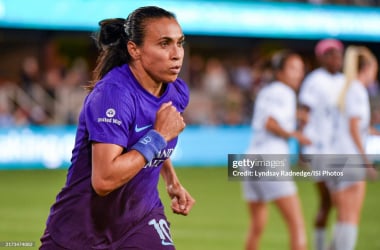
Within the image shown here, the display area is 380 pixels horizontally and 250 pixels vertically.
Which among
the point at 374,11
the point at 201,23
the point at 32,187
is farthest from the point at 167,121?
the point at 374,11

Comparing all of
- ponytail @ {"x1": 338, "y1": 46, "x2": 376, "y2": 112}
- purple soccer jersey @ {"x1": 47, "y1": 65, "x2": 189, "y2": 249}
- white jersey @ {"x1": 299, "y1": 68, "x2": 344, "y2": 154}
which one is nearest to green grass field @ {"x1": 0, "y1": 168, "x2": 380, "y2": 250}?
white jersey @ {"x1": 299, "y1": 68, "x2": 344, "y2": 154}

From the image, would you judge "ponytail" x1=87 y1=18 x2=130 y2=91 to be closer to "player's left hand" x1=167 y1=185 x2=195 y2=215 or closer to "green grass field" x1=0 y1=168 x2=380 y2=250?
"player's left hand" x1=167 y1=185 x2=195 y2=215

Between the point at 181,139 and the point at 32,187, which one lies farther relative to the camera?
the point at 181,139

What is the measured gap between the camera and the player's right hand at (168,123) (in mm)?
4832

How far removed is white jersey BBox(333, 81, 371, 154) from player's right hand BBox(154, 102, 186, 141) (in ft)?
13.8

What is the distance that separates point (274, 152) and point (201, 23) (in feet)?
54.4

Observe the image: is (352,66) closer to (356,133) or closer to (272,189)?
(356,133)

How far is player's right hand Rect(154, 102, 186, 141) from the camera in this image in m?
4.83

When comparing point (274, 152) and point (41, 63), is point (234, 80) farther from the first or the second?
point (274, 152)

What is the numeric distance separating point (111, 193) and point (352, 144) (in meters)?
4.45

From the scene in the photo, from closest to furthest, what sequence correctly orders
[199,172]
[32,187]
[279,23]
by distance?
[32,187], [199,172], [279,23]

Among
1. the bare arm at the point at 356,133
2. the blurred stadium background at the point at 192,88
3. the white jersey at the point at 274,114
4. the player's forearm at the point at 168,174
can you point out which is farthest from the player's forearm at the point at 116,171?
the blurred stadium background at the point at 192,88


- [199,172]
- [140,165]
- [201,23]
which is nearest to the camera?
[140,165]

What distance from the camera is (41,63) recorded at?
25.3 meters
